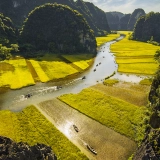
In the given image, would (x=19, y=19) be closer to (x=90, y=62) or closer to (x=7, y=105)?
(x=90, y=62)

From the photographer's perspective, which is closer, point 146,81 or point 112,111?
point 112,111

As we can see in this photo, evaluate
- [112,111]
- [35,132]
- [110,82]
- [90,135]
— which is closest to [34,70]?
[110,82]

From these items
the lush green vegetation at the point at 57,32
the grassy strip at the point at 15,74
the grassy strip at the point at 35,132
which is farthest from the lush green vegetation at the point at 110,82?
the lush green vegetation at the point at 57,32

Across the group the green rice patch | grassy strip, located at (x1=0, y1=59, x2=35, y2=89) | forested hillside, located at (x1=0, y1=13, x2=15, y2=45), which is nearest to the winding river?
grassy strip, located at (x1=0, y1=59, x2=35, y2=89)

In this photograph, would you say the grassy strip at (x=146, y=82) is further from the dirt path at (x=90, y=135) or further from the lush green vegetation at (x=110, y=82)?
the dirt path at (x=90, y=135)

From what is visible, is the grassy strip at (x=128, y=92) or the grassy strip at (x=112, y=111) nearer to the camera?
the grassy strip at (x=112, y=111)

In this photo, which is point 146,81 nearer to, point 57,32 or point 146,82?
point 146,82
